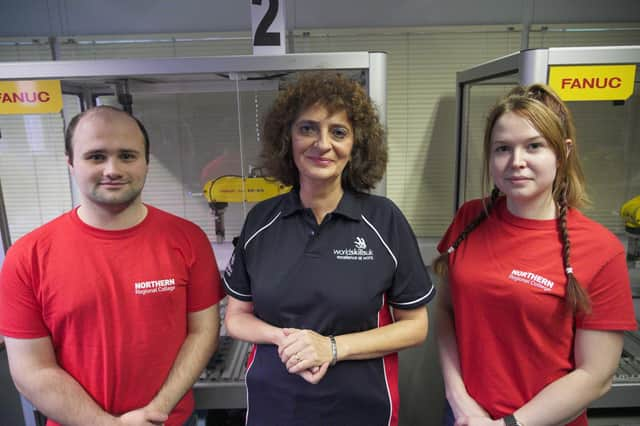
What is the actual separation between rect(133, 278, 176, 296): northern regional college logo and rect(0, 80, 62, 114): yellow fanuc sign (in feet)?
2.62

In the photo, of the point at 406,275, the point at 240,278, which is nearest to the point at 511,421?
the point at 406,275

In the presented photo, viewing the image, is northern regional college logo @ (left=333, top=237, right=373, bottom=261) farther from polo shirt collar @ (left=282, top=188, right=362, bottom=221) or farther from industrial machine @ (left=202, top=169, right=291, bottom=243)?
industrial machine @ (left=202, top=169, right=291, bottom=243)

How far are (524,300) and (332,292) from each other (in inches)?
19.6

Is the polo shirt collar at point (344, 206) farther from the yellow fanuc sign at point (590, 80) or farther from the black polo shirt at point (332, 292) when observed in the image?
the yellow fanuc sign at point (590, 80)

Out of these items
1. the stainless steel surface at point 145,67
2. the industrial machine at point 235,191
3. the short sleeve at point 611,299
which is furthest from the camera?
the industrial machine at point 235,191

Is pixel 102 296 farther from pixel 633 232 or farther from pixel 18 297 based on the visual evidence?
pixel 633 232

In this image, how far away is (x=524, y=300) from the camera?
1032mm

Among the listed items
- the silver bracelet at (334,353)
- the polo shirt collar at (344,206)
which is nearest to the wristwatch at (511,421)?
the silver bracelet at (334,353)

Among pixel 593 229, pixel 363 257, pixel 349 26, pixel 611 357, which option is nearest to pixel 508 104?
pixel 593 229

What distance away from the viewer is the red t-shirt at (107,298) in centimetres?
108

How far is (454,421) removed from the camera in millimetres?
Answer: 1249

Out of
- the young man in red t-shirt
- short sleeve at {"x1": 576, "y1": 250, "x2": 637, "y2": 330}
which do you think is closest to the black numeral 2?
the young man in red t-shirt

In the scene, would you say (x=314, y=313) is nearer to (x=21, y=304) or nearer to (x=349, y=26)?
(x=21, y=304)

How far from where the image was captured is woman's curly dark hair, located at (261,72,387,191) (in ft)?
3.72
